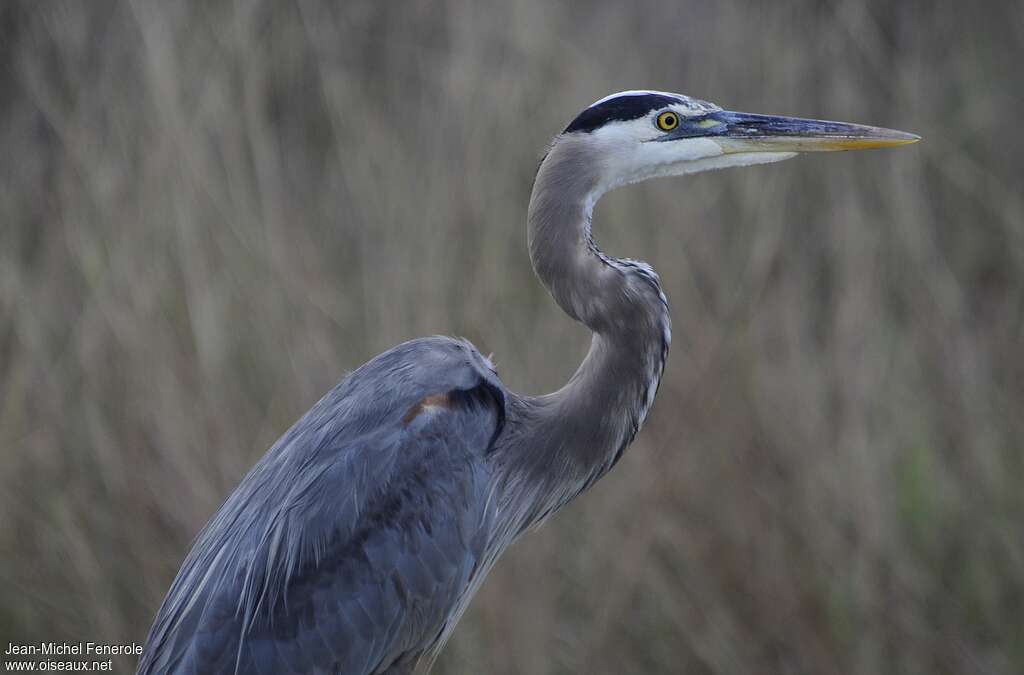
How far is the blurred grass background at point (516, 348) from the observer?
12.7 ft

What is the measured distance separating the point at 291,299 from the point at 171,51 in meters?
1.04

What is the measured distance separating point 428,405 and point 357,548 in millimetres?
386

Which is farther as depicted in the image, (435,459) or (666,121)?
(666,121)

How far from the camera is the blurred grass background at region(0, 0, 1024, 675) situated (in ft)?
12.7

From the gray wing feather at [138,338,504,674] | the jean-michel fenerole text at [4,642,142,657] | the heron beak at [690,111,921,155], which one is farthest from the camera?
the jean-michel fenerole text at [4,642,142,657]

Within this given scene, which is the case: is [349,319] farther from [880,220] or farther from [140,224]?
[880,220]

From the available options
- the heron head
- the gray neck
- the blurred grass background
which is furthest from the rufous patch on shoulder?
the blurred grass background

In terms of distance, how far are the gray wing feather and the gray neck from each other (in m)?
0.26

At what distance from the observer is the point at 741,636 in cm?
386

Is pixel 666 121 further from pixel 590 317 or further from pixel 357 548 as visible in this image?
pixel 357 548

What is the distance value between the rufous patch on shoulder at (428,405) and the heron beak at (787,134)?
94cm

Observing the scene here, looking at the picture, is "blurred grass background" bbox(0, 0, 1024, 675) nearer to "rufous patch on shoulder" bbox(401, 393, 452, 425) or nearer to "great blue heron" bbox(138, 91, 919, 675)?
"great blue heron" bbox(138, 91, 919, 675)

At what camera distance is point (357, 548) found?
9.04 ft

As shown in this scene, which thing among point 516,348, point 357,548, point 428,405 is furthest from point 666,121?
point 516,348
